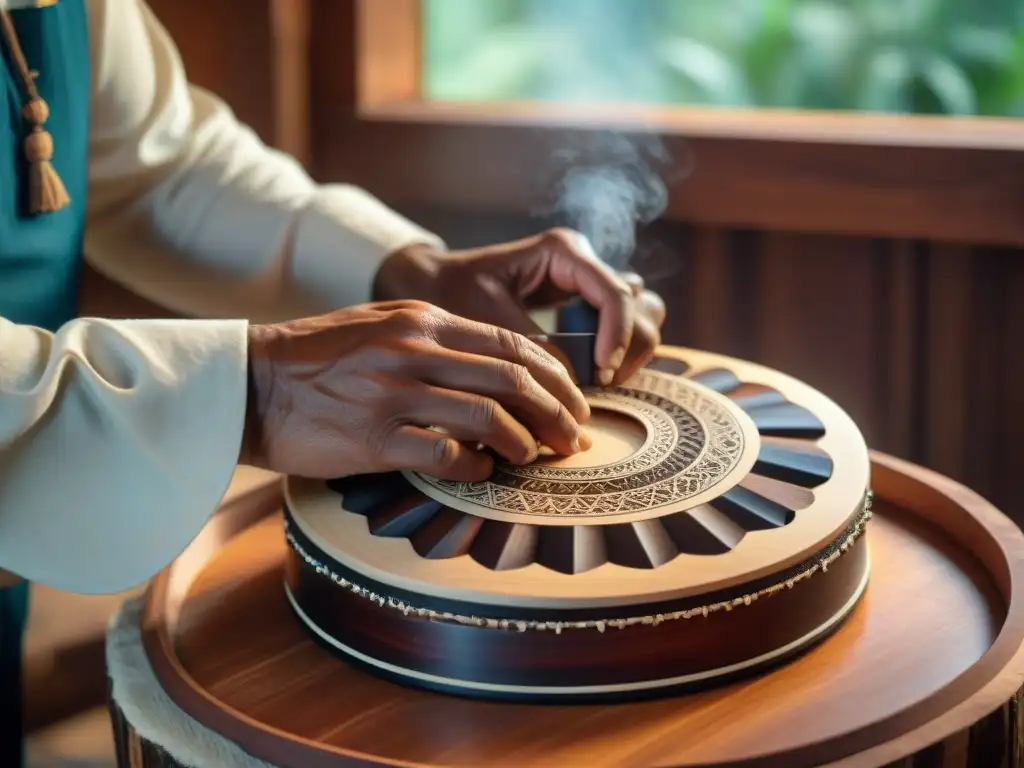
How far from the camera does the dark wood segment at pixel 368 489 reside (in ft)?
3.19

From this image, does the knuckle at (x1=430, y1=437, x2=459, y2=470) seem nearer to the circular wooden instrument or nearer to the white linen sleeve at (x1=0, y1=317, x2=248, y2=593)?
the circular wooden instrument

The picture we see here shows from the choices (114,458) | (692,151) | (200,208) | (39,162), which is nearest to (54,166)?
(39,162)

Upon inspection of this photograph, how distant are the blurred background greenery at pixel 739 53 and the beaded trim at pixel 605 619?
1158 mm

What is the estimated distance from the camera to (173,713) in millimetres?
850

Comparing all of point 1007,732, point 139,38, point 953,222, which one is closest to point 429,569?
point 1007,732

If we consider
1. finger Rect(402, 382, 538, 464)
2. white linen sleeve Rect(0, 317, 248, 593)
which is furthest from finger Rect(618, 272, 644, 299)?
white linen sleeve Rect(0, 317, 248, 593)

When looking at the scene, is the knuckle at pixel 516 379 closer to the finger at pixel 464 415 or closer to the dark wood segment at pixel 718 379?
the finger at pixel 464 415

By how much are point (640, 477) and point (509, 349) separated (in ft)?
0.47

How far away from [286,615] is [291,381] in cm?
20

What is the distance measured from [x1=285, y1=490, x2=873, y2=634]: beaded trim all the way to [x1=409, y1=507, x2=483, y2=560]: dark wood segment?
0.15 ft

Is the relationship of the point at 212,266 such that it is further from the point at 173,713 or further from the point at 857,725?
the point at 857,725

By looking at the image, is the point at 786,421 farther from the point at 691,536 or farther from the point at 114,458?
the point at 114,458

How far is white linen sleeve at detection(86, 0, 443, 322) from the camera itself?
145 centimetres

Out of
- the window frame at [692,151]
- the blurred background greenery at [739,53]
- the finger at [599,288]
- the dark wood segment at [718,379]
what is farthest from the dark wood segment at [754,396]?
the blurred background greenery at [739,53]
